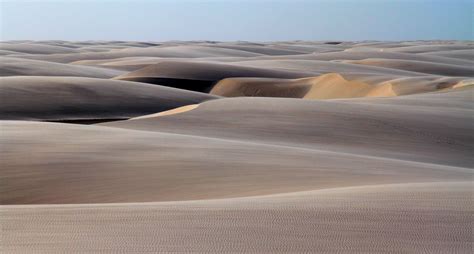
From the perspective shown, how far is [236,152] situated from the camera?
580cm

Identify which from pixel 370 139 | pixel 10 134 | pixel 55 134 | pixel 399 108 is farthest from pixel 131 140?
pixel 399 108

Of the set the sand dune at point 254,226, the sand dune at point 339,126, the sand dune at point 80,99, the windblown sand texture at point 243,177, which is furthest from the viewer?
the sand dune at point 80,99

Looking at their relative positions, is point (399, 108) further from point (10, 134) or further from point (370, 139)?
point (10, 134)

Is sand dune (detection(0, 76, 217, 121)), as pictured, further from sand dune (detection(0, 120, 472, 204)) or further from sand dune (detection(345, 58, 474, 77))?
sand dune (detection(345, 58, 474, 77))

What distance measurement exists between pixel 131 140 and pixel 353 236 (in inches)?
147

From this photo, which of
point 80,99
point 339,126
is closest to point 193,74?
point 80,99

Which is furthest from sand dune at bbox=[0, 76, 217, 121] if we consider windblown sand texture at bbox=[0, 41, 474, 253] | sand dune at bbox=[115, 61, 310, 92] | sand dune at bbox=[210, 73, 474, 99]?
sand dune at bbox=[115, 61, 310, 92]

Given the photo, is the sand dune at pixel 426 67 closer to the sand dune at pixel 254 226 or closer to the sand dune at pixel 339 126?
the sand dune at pixel 339 126

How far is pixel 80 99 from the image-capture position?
13328 millimetres

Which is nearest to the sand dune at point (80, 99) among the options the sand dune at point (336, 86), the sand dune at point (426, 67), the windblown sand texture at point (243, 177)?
the windblown sand texture at point (243, 177)

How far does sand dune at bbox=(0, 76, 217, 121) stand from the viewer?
39.3ft

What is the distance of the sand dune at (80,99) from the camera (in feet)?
39.3

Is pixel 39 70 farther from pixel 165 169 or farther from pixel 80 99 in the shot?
pixel 165 169

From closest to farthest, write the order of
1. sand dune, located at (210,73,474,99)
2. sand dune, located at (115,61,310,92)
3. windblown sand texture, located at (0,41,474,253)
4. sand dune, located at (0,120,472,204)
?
1. windblown sand texture, located at (0,41,474,253)
2. sand dune, located at (0,120,472,204)
3. sand dune, located at (210,73,474,99)
4. sand dune, located at (115,61,310,92)
